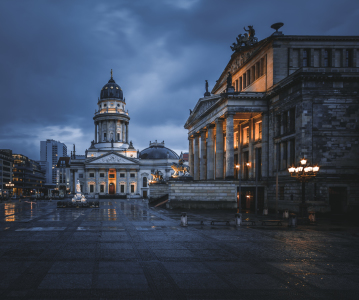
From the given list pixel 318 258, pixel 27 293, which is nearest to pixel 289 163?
pixel 318 258

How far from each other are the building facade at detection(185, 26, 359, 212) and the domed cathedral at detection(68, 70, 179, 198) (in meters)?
69.8

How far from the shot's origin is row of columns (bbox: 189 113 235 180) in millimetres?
47500

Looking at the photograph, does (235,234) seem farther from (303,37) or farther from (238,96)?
(303,37)

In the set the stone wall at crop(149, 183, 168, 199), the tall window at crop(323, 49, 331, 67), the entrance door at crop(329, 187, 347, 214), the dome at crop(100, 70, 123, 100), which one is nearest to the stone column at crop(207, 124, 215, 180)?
the stone wall at crop(149, 183, 168, 199)

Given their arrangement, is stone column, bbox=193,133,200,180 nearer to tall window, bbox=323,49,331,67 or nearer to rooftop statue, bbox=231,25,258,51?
rooftop statue, bbox=231,25,258,51

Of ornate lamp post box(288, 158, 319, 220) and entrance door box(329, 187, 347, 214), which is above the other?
ornate lamp post box(288, 158, 319, 220)

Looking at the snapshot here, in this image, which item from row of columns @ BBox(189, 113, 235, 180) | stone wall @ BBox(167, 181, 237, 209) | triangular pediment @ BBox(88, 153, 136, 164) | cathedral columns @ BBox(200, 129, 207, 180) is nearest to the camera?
stone wall @ BBox(167, 181, 237, 209)

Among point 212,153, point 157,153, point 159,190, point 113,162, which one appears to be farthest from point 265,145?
point 157,153

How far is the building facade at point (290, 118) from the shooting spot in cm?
3741

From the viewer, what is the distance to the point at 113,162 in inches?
5079

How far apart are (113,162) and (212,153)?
258 feet

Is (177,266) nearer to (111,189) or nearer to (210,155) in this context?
(210,155)

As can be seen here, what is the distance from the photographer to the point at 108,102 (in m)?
139

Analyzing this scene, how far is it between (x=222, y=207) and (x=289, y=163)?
33.9ft
